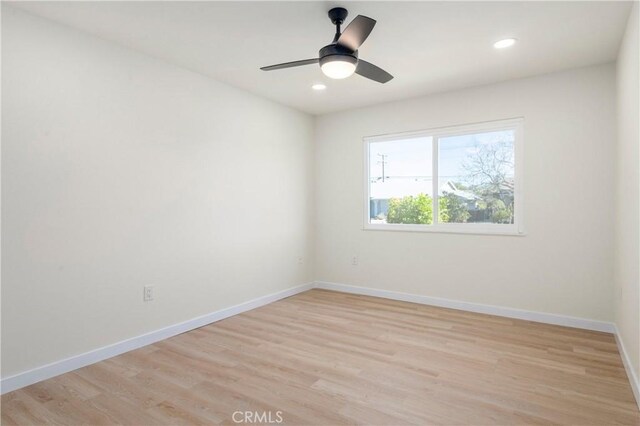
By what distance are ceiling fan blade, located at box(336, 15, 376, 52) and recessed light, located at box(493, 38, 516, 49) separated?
4.25 feet

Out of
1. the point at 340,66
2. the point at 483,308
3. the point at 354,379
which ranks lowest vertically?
the point at 354,379

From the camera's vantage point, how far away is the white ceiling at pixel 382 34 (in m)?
2.37

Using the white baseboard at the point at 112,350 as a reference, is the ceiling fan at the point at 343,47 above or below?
above

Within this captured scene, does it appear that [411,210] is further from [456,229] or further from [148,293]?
[148,293]

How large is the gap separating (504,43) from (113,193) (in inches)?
128

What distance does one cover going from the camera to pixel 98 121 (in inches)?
108

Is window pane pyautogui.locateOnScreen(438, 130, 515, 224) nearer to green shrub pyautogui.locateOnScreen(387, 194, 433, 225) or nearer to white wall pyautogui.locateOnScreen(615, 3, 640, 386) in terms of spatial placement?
green shrub pyautogui.locateOnScreen(387, 194, 433, 225)

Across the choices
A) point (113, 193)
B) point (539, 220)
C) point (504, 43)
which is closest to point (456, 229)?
A: point (539, 220)

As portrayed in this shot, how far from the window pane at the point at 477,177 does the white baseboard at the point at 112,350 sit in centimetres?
246

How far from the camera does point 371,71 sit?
262cm

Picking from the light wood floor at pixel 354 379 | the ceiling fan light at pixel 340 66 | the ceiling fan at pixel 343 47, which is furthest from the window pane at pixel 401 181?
the ceiling fan light at pixel 340 66

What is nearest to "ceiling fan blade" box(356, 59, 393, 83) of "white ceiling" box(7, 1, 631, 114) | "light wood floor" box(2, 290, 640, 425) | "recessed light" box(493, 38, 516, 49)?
"white ceiling" box(7, 1, 631, 114)

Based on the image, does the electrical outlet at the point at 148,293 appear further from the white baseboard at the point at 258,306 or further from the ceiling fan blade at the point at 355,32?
the ceiling fan blade at the point at 355,32

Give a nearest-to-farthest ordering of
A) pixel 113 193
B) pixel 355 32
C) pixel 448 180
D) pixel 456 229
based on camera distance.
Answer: pixel 355 32 → pixel 113 193 → pixel 456 229 → pixel 448 180
